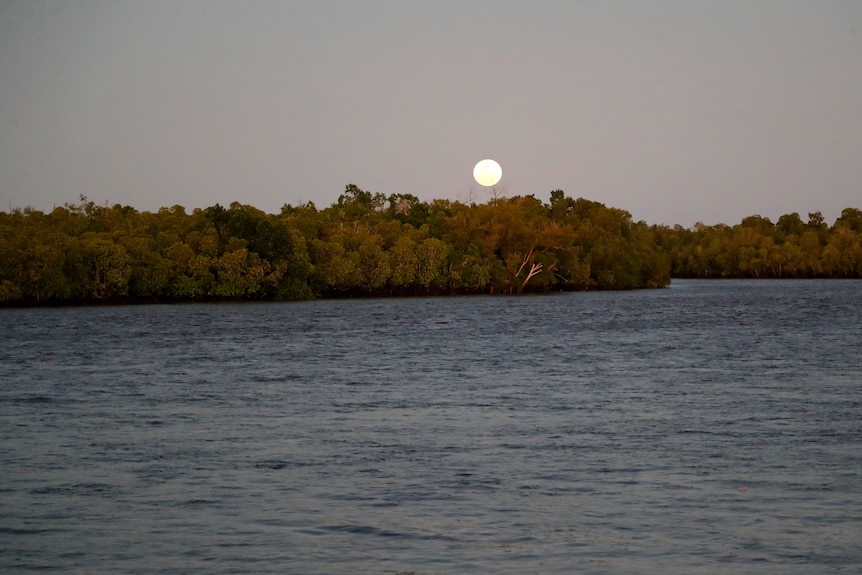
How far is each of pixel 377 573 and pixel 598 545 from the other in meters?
2.90

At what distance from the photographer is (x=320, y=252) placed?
108125mm

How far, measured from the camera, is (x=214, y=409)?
2728cm

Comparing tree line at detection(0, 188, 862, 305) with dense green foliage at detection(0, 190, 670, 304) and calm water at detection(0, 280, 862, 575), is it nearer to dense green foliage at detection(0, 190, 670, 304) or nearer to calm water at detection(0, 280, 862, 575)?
dense green foliage at detection(0, 190, 670, 304)

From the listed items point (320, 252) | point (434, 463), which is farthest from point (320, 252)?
point (434, 463)

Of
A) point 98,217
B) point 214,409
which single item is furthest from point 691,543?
point 98,217

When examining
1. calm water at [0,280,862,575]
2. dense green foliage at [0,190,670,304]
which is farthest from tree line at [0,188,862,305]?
calm water at [0,280,862,575]

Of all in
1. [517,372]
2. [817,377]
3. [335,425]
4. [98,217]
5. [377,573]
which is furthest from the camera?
[98,217]

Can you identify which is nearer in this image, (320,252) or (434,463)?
(434,463)

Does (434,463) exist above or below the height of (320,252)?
below

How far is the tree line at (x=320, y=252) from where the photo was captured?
9206 cm

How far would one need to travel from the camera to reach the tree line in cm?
9206

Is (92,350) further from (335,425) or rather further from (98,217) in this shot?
(98,217)

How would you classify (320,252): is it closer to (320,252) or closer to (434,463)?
(320,252)

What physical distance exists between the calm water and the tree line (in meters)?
50.4
